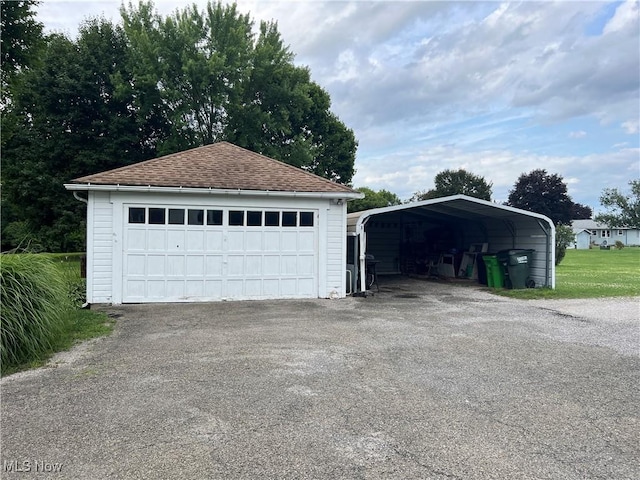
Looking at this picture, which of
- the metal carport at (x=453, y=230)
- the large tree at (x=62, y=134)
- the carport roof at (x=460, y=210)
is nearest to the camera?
the carport roof at (x=460, y=210)

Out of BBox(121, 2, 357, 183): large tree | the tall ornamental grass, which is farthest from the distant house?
the tall ornamental grass

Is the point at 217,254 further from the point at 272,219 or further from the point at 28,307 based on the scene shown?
the point at 28,307

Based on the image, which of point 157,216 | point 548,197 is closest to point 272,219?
point 157,216

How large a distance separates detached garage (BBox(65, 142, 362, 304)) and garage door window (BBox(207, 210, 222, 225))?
0.9 inches

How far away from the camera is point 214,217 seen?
33.6 feet

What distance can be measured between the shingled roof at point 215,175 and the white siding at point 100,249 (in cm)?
53

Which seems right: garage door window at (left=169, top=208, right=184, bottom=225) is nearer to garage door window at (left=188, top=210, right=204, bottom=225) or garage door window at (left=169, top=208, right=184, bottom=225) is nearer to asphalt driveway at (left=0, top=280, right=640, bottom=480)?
garage door window at (left=188, top=210, right=204, bottom=225)

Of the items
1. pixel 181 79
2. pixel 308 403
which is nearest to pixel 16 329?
pixel 308 403

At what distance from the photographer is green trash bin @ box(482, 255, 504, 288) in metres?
13.2

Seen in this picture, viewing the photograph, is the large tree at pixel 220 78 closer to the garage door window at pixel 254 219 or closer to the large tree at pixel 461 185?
the garage door window at pixel 254 219

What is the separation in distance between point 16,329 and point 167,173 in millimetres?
5949

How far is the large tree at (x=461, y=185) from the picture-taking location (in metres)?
43.4

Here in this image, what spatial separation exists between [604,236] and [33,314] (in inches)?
2835

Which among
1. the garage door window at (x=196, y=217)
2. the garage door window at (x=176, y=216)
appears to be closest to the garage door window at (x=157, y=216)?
the garage door window at (x=176, y=216)
